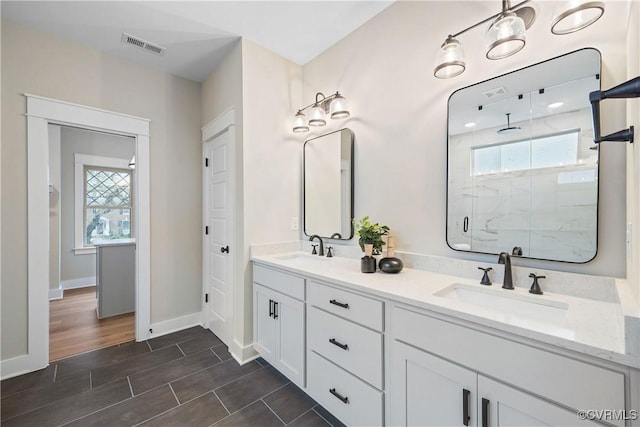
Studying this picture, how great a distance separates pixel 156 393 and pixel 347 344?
5.00ft

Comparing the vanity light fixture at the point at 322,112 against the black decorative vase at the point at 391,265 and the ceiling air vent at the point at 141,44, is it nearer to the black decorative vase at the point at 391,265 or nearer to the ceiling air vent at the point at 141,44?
the black decorative vase at the point at 391,265

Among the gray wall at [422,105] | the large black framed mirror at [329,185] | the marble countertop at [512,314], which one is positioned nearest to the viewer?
the marble countertop at [512,314]

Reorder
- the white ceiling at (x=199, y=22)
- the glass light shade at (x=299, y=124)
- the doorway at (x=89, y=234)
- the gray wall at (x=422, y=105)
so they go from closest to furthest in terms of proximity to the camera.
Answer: the gray wall at (x=422, y=105) → the white ceiling at (x=199, y=22) → the glass light shade at (x=299, y=124) → the doorway at (x=89, y=234)

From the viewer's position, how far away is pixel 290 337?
195cm

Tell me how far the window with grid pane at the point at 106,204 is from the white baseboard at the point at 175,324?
3.16 m

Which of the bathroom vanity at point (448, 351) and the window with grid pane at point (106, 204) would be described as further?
the window with grid pane at point (106, 204)

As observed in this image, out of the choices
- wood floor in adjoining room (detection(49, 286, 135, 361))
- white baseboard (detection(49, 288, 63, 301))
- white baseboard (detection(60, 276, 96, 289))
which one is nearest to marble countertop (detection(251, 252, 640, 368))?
wood floor in adjoining room (detection(49, 286, 135, 361))

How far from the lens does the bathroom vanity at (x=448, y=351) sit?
82 cm

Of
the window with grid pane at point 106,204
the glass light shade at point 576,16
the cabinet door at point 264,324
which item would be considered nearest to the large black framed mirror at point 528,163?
the glass light shade at point 576,16

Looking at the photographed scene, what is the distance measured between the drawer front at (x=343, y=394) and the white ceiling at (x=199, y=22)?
2.56 metres

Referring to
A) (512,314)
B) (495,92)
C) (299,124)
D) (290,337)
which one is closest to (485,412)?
(512,314)

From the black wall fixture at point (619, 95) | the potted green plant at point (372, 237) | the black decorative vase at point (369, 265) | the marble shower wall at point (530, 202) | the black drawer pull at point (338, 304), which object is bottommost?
the black drawer pull at point (338, 304)

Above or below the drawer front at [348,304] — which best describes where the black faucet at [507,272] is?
above

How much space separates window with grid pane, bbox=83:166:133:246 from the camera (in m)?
4.77
